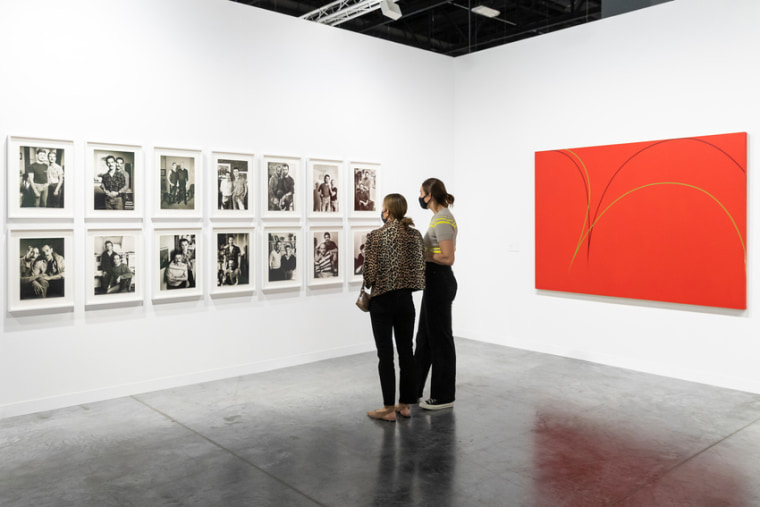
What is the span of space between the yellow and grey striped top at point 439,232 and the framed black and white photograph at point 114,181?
2.68 meters

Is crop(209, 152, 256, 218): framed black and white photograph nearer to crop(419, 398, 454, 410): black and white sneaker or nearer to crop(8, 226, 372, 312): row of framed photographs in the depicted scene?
crop(8, 226, 372, 312): row of framed photographs

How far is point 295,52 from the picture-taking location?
6.65 meters

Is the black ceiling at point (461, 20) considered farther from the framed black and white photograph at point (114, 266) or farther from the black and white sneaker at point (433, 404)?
the black and white sneaker at point (433, 404)

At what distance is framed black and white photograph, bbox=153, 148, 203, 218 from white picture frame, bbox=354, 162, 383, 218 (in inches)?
74.8

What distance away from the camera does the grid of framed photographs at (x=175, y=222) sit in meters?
5.03

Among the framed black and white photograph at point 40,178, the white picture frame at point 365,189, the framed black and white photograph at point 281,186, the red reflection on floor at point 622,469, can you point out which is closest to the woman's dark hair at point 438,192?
the red reflection on floor at point 622,469

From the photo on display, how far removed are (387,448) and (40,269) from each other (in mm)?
3223

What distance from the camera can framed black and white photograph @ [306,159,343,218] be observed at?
268 inches

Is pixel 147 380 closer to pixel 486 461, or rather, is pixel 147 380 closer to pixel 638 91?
pixel 486 461

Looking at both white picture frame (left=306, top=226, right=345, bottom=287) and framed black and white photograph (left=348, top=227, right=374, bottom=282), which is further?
framed black and white photograph (left=348, top=227, right=374, bottom=282)

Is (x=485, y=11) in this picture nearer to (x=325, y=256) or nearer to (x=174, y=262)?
(x=325, y=256)

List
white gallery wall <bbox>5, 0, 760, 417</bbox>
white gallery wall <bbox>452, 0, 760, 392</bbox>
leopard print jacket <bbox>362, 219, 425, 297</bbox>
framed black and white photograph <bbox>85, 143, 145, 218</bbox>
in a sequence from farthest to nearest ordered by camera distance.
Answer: white gallery wall <bbox>452, 0, 760, 392</bbox>
framed black and white photograph <bbox>85, 143, 145, 218</bbox>
white gallery wall <bbox>5, 0, 760, 417</bbox>
leopard print jacket <bbox>362, 219, 425, 297</bbox>

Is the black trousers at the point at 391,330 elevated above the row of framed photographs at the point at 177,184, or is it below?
below

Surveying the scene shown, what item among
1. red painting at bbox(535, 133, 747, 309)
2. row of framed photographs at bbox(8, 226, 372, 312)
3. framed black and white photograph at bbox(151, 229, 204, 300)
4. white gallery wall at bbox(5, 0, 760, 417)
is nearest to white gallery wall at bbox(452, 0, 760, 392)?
white gallery wall at bbox(5, 0, 760, 417)
